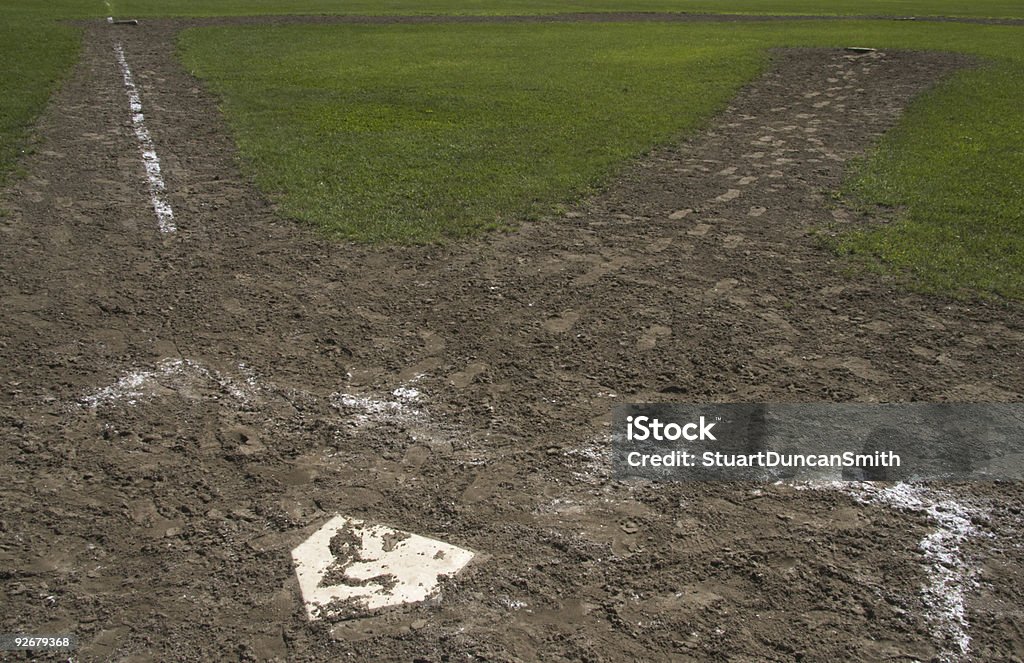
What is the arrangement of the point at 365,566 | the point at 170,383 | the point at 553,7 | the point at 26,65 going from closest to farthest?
the point at 365,566 < the point at 170,383 < the point at 26,65 < the point at 553,7

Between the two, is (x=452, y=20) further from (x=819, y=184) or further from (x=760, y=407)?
(x=760, y=407)

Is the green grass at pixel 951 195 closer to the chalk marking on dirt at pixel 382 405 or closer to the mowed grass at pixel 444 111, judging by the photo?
the mowed grass at pixel 444 111

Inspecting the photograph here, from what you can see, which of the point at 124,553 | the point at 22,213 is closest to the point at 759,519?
the point at 124,553

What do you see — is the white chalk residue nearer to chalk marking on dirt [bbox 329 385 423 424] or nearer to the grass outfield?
chalk marking on dirt [bbox 329 385 423 424]

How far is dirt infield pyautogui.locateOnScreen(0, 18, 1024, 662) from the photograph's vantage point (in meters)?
3.36

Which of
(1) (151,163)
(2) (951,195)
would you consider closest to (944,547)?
(2) (951,195)

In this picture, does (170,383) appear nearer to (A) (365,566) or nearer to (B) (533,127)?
(A) (365,566)

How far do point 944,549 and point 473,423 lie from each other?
7.91 feet

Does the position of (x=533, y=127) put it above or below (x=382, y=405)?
above

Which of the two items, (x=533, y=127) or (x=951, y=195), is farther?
(x=533, y=127)

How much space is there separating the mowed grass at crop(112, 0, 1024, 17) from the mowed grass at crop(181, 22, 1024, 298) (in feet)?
19.5

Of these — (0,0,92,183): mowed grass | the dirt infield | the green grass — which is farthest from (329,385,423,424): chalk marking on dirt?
(0,0,92,183): mowed grass

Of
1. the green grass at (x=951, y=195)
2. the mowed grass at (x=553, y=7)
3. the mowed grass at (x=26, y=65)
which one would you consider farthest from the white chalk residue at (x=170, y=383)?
the mowed grass at (x=553, y=7)

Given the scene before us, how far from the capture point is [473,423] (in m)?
4.75
